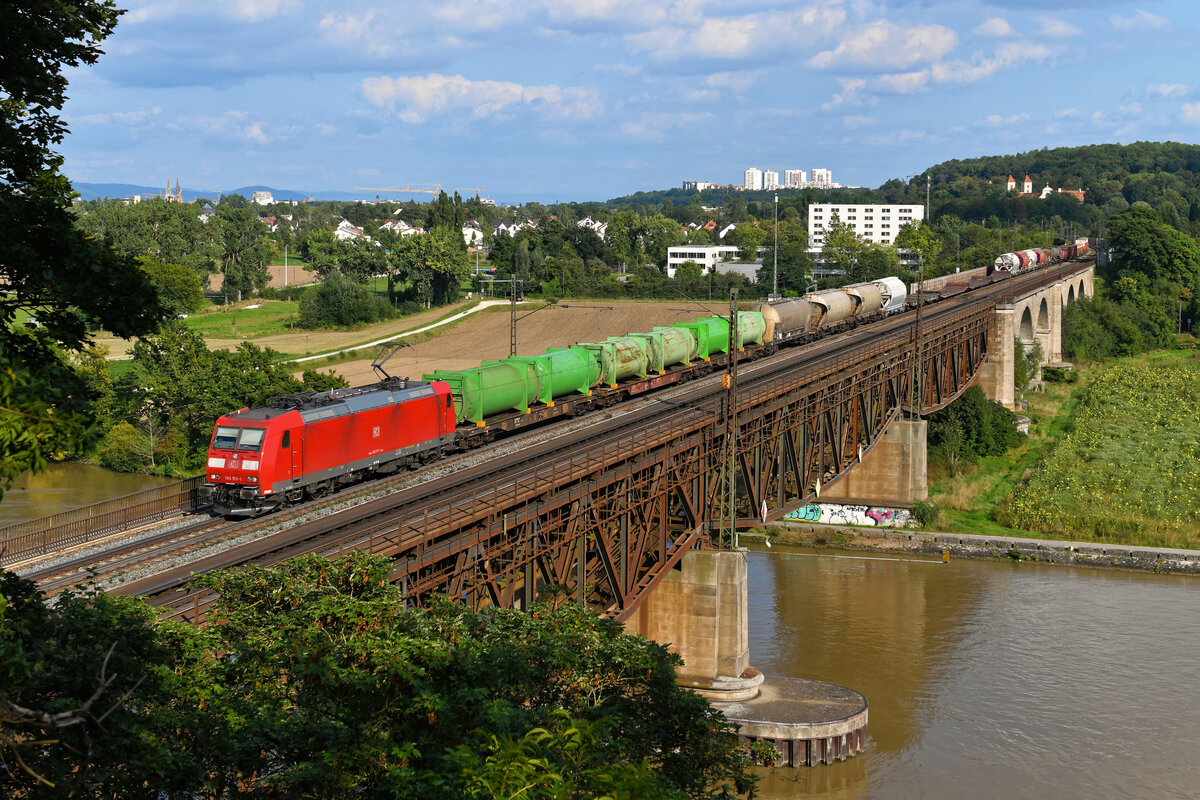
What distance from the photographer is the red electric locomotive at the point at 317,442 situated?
31.5 metres

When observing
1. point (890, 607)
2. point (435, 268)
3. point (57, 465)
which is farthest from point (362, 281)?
point (890, 607)

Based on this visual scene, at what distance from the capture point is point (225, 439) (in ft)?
106

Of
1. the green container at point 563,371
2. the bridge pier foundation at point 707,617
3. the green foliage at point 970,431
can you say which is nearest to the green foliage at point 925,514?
the green foliage at point 970,431

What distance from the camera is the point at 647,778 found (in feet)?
37.7

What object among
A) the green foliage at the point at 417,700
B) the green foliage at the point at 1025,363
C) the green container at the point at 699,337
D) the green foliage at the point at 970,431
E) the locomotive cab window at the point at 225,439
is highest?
the green container at the point at 699,337

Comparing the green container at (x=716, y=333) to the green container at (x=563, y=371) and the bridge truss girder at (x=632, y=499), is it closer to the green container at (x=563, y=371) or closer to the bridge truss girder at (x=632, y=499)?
the bridge truss girder at (x=632, y=499)

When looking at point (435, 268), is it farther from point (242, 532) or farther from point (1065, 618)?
point (242, 532)

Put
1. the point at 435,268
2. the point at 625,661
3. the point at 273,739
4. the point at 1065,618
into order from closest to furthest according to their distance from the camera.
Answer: the point at 273,739, the point at 625,661, the point at 1065,618, the point at 435,268

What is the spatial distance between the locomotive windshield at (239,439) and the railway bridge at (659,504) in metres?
3.38

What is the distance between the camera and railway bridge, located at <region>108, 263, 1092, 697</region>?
86.9ft

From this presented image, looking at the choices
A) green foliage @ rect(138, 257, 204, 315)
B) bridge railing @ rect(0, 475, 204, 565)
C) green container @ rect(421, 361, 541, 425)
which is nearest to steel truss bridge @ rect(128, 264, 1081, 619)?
green container @ rect(421, 361, 541, 425)

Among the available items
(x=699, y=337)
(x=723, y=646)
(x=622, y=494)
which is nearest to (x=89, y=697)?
(x=622, y=494)

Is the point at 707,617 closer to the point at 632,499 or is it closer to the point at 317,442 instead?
the point at 632,499

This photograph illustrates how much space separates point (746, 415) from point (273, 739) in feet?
103
